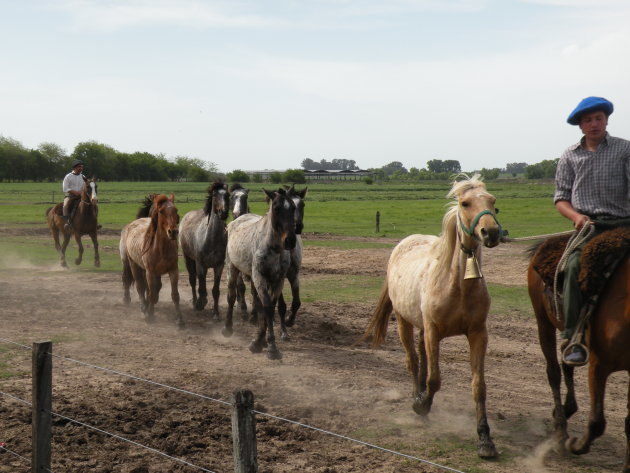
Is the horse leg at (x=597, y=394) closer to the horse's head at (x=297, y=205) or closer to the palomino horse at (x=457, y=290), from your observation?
the palomino horse at (x=457, y=290)

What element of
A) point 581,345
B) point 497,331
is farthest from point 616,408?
point 497,331

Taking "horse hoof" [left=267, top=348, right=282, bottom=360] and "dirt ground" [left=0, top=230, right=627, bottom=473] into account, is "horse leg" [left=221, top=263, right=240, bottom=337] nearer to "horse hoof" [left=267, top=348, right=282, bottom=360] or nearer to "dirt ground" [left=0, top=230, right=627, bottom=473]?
"dirt ground" [left=0, top=230, right=627, bottom=473]

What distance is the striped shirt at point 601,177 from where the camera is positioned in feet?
18.7

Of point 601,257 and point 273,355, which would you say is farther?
point 273,355

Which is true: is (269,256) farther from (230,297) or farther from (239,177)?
(239,177)

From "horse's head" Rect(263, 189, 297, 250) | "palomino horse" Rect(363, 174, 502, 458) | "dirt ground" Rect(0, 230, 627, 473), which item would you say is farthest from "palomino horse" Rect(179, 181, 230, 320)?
"palomino horse" Rect(363, 174, 502, 458)

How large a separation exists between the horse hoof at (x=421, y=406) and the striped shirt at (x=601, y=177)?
Result: 7.61ft

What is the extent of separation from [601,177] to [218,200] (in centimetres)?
793

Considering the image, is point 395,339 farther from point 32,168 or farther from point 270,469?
point 32,168

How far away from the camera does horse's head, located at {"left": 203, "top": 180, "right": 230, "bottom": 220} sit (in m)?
12.5

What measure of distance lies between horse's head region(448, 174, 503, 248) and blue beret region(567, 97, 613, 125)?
95cm

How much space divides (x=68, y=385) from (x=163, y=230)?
4.31 metres

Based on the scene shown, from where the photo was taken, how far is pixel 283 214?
959cm

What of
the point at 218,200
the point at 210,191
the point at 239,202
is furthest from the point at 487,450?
the point at 239,202
